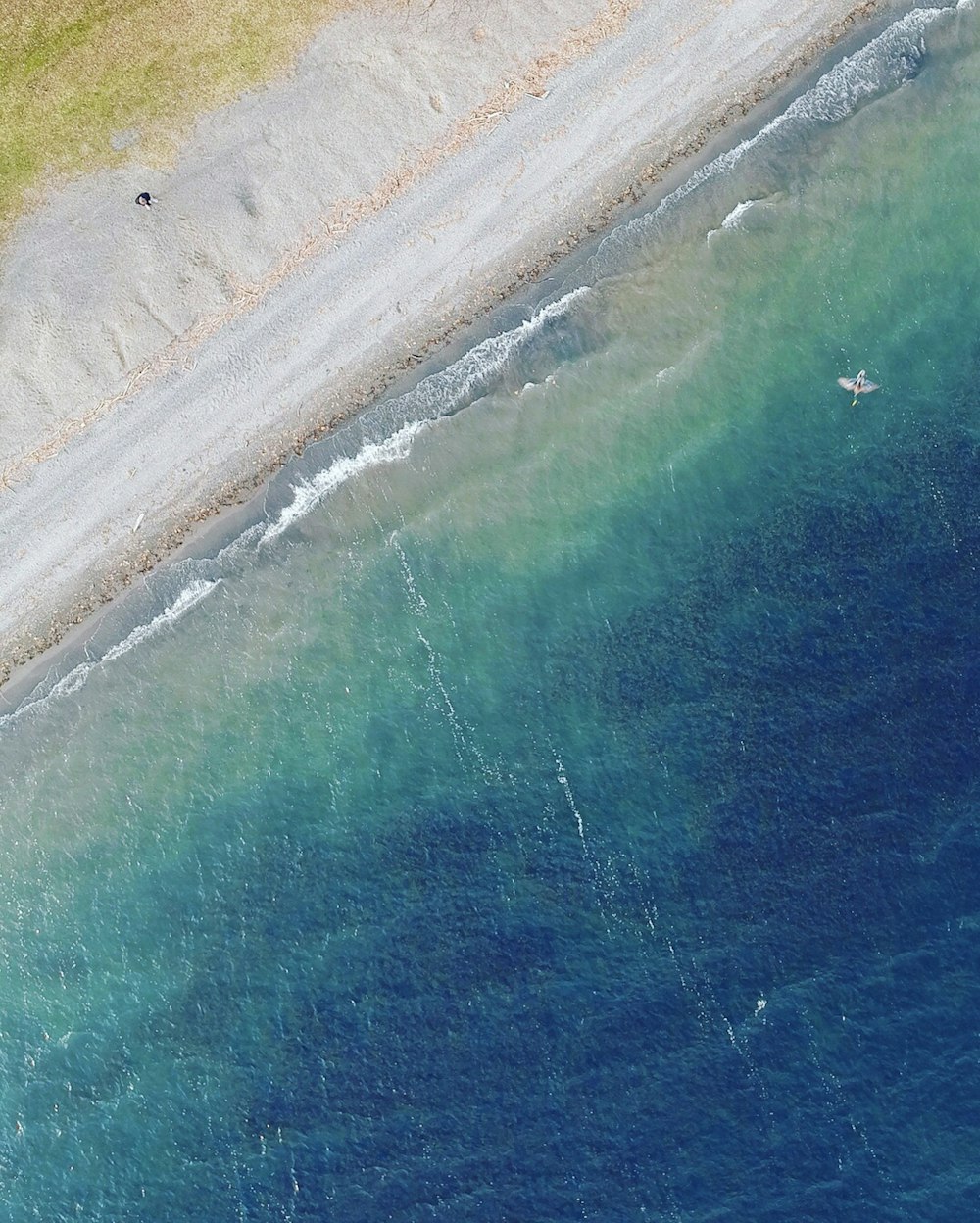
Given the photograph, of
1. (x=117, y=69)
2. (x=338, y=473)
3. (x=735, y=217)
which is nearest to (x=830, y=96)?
(x=735, y=217)

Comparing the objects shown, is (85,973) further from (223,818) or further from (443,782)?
(443,782)

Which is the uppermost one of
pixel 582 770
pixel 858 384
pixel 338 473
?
pixel 338 473

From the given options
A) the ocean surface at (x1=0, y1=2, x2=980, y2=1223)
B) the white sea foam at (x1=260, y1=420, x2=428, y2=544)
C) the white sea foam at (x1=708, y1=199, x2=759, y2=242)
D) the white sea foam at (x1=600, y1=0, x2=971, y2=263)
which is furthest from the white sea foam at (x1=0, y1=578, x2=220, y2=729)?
the white sea foam at (x1=708, y1=199, x2=759, y2=242)

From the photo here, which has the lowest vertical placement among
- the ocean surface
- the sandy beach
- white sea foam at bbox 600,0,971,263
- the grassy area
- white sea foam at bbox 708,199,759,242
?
the ocean surface

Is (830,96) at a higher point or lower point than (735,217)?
higher

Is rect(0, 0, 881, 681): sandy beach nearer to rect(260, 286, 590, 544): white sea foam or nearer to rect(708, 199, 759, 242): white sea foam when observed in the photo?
rect(260, 286, 590, 544): white sea foam

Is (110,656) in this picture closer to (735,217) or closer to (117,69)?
(117,69)
